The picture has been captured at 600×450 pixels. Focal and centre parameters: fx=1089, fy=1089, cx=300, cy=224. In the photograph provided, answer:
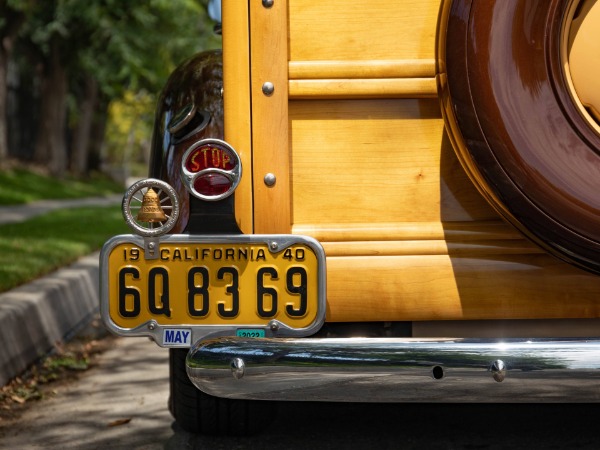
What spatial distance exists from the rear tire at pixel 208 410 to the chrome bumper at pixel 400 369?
0.76 meters

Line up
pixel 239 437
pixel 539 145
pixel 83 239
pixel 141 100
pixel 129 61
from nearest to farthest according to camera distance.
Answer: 1. pixel 539 145
2. pixel 239 437
3. pixel 83 239
4. pixel 129 61
5. pixel 141 100

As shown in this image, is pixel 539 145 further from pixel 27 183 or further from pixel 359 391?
pixel 27 183

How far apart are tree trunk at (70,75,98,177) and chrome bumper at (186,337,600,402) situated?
2448 centimetres

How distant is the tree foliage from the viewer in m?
19.1

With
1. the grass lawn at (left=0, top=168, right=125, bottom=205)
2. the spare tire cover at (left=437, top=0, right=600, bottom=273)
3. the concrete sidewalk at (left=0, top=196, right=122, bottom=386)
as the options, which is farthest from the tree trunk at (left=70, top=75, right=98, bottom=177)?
the spare tire cover at (left=437, top=0, right=600, bottom=273)

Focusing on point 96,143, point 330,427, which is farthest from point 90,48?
point 330,427

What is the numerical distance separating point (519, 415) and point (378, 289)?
4.52 ft

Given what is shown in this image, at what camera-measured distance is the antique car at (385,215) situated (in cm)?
300

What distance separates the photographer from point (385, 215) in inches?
135

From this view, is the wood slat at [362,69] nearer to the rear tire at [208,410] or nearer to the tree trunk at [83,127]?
the rear tire at [208,410]

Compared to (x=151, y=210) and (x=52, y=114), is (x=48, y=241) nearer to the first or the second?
(x=151, y=210)

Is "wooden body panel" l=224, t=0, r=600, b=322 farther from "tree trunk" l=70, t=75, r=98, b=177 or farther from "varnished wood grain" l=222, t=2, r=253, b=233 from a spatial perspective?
"tree trunk" l=70, t=75, r=98, b=177

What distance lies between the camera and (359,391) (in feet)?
10.3

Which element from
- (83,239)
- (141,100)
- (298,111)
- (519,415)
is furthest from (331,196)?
(141,100)
